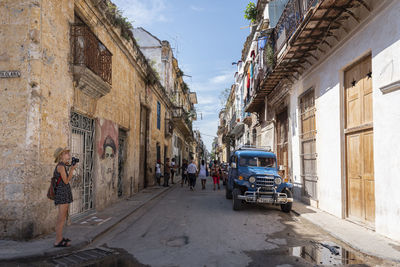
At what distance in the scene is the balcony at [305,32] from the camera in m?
7.60

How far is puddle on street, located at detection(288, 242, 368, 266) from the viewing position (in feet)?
16.0

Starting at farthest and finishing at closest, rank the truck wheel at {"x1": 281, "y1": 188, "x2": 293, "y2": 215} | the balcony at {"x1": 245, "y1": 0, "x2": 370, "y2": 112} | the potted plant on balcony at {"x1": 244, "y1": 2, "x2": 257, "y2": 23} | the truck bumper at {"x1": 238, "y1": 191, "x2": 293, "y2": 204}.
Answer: the potted plant on balcony at {"x1": 244, "y1": 2, "x2": 257, "y2": 23} < the truck wheel at {"x1": 281, "y1": 188, "x2": 293, "y2": 215} < the truck bumper at {"x1": 238, "y1": 191, "x2": 293, "y2": 204} < the balcony at {"x1": 245, "y1": 0, "x2": 370, "y2": 112}

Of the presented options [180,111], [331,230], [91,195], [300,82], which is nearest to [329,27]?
[300,82]

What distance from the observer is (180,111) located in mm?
29594

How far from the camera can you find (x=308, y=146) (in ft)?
38.0

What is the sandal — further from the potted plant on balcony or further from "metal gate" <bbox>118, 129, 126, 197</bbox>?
the potted plant on balcony

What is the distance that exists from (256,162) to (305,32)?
4.71 meters

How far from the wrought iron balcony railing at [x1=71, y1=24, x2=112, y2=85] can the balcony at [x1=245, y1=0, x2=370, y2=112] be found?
557cm

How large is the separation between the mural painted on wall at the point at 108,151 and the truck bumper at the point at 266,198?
4250 mm

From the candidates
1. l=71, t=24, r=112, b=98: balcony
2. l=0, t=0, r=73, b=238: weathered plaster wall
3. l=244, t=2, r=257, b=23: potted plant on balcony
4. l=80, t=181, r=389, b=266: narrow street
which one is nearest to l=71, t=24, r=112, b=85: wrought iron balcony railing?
l=71, t=24, r=112, b=98: balcony

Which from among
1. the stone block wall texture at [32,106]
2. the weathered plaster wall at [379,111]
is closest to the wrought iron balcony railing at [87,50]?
the stone block wall texture at [32,106]

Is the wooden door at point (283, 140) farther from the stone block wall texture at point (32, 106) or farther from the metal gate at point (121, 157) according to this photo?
the stone block wall texture at point (32, 106)

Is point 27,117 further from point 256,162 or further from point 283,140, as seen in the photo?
point 283,140

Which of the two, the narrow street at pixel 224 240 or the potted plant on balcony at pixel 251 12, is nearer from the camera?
the narrow street at pixel 224 240
